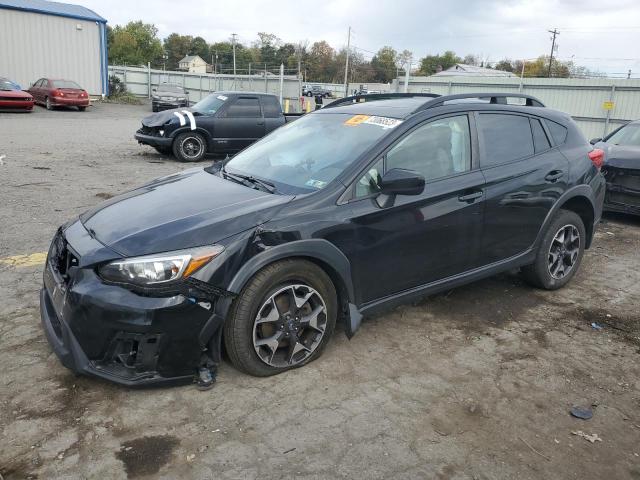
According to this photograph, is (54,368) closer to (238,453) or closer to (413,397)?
(238,453)

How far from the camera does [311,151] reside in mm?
3984

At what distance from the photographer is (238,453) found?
8.64 ft

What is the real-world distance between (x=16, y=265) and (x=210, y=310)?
307 cm

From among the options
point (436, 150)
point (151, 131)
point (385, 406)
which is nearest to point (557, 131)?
point (436, 150)

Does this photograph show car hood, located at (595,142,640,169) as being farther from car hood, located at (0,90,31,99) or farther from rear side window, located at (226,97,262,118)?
car hood, located at (0,90,31,99)

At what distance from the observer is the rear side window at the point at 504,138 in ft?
13.8

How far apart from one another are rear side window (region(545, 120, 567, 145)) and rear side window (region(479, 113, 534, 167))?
303 mm

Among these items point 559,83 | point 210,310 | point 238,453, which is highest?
point 559,83

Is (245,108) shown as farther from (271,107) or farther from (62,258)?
(62,258)

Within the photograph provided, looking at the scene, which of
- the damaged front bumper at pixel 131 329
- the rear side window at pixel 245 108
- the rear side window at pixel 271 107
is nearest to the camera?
the damaged front bumper at pixel 131 329

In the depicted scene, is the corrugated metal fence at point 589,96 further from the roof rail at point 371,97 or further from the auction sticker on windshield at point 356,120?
the auction sticker on windshield at point 356,120

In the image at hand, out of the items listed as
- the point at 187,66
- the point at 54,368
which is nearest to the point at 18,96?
the point at 54,368

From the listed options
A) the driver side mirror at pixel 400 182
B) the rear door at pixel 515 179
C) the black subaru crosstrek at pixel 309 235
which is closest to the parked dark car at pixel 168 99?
the black subaru crosstrek at pixel 309 235

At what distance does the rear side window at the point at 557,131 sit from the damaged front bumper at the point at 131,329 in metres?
3.40
